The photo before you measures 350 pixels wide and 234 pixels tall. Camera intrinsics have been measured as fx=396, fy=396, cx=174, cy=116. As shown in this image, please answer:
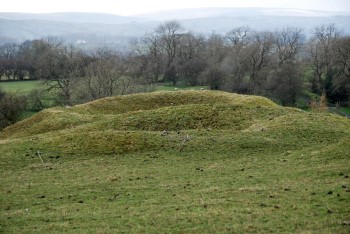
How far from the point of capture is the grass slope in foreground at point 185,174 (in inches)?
611

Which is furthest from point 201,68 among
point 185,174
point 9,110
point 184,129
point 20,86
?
point 185,174

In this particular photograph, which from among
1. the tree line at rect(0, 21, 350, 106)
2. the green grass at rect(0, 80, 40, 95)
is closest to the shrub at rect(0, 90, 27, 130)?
the tree line at rect(0, 21, 350, 106)

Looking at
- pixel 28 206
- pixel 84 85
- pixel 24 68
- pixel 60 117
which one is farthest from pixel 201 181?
pixel 24 68

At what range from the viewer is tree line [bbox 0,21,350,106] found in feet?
316

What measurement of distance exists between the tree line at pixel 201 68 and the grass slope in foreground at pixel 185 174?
179ft

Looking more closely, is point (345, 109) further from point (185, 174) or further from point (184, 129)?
point (185, 174)

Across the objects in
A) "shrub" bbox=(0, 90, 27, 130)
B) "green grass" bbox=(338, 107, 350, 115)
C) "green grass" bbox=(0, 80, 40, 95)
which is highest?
"shrub" bbox=(0, 90, 27, 130)

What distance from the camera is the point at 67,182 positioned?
899 inches

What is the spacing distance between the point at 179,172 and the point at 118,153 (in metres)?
7.02

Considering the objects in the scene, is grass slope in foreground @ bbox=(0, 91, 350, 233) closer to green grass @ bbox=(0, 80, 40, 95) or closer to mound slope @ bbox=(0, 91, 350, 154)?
mound slope @ bbox=(0, 91, 350, 154)

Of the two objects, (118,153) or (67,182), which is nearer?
(67,182)

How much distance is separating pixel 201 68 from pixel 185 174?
4165 inches

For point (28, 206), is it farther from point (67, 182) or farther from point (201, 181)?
point (201, 181)

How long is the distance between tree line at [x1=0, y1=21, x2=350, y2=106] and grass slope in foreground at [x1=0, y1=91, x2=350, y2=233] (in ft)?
179
